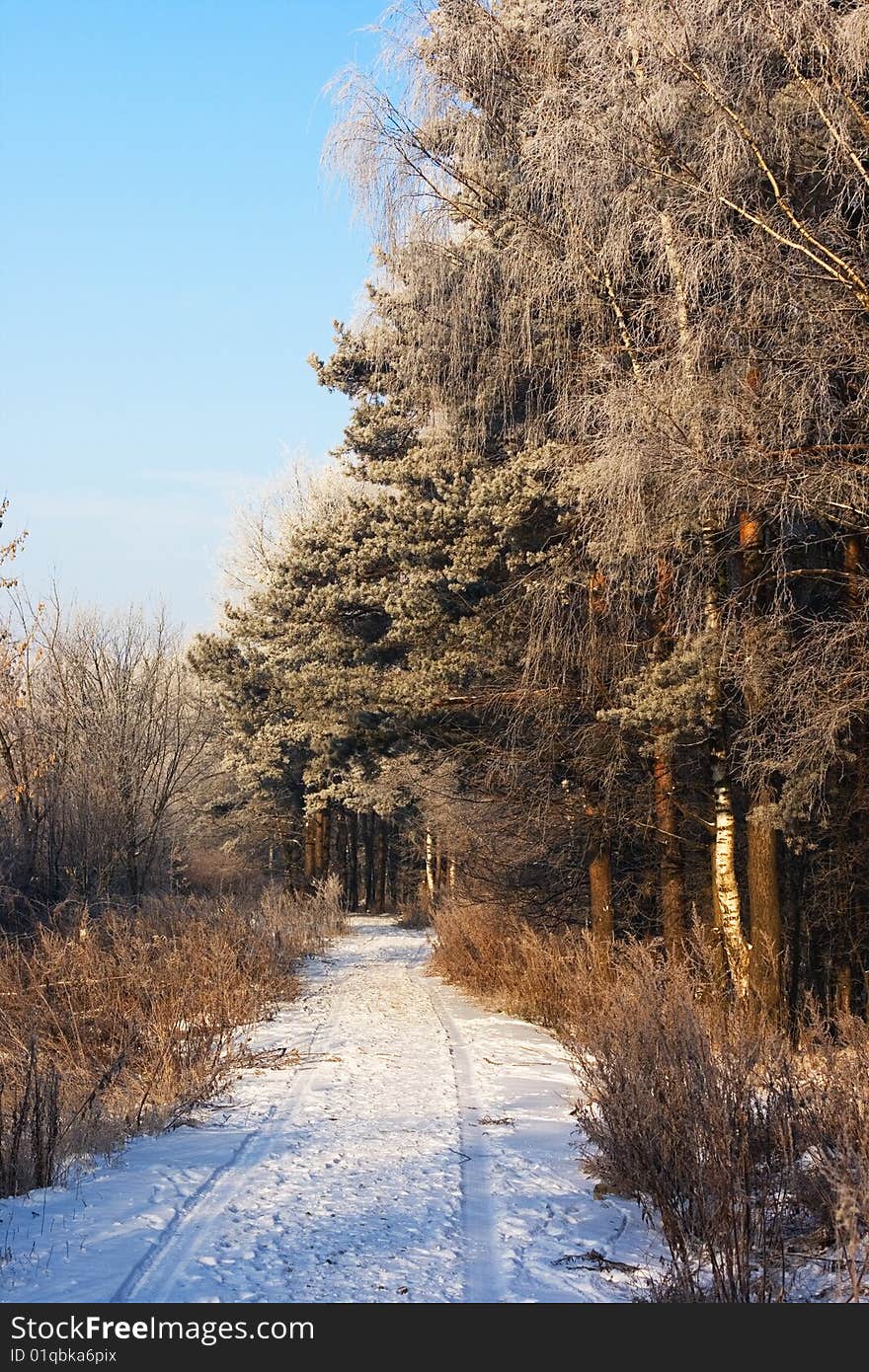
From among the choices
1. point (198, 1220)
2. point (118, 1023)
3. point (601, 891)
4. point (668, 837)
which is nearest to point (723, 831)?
point (668, 837)

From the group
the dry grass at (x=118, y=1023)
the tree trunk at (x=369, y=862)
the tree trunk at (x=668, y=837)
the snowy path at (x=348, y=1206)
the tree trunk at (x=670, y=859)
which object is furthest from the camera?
the tree trunk at (x=369, y=862)

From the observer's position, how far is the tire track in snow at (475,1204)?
15.4 feet

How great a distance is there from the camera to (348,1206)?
5797 millimetres

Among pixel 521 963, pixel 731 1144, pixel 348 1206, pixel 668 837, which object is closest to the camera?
pixel 731 1144

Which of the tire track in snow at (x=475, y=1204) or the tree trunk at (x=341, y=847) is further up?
the tree trunk at (x=341, y=847)

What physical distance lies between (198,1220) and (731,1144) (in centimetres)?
254

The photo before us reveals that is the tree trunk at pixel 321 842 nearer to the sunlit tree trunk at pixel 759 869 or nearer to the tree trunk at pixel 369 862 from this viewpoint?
the tree trunk at pixel 369 862

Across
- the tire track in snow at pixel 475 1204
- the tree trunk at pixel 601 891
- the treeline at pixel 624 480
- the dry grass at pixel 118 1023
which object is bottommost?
the tire track in snow at pixel 475 1204

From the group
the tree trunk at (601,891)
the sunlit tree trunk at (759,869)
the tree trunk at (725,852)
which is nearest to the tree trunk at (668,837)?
the tree trunk at (725,852)

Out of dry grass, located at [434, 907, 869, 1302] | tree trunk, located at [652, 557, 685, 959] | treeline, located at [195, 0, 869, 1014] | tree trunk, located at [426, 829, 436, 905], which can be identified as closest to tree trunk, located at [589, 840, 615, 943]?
treeline, located at [195, 0, 869, 1014]

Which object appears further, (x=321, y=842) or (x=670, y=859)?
(x=321, y=842)

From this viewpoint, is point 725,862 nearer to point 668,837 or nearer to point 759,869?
point 759,869

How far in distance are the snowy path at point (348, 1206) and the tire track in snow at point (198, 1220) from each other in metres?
0.01

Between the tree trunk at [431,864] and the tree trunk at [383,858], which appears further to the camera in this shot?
the tree trunk at [383,858]
